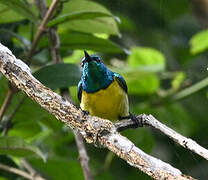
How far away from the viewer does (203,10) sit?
5.40m

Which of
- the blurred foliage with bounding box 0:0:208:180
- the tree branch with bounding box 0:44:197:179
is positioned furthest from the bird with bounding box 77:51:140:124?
the tree branch with bounding box 0:44:197:179

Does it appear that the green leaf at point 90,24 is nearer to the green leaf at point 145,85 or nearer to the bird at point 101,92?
the bird at point 101,92

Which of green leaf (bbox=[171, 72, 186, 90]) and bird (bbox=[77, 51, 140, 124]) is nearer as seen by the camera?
bird (bbox=[77, 51, 140, 124])

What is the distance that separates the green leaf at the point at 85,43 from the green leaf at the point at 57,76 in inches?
12.2

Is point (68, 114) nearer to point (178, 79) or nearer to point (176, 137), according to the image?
point (176, 137)

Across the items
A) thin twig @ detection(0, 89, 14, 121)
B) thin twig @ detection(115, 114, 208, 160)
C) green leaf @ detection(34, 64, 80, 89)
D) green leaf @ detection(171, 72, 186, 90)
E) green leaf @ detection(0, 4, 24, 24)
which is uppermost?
green leaf @ detection(171, 72, 186, 90)

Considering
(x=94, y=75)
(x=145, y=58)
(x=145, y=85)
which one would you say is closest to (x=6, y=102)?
(x=94, y=75)

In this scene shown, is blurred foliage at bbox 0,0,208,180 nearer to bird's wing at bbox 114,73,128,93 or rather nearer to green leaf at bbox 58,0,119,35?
green leaf at bbox 58,0,119,35

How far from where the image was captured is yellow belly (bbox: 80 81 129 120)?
3.76 m

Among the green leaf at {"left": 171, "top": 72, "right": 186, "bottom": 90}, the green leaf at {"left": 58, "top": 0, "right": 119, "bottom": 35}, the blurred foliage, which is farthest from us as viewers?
the green leaf at {"left": 171, "top": 72, "right": 186, "bottom": 90}

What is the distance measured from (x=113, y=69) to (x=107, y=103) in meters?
0.56

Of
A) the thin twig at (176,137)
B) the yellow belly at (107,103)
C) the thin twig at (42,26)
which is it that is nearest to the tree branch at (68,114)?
the thin twig at (176,137)

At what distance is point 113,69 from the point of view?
4.26 meters

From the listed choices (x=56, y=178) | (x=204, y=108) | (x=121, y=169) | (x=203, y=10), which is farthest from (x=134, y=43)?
(x=56, y=178)
